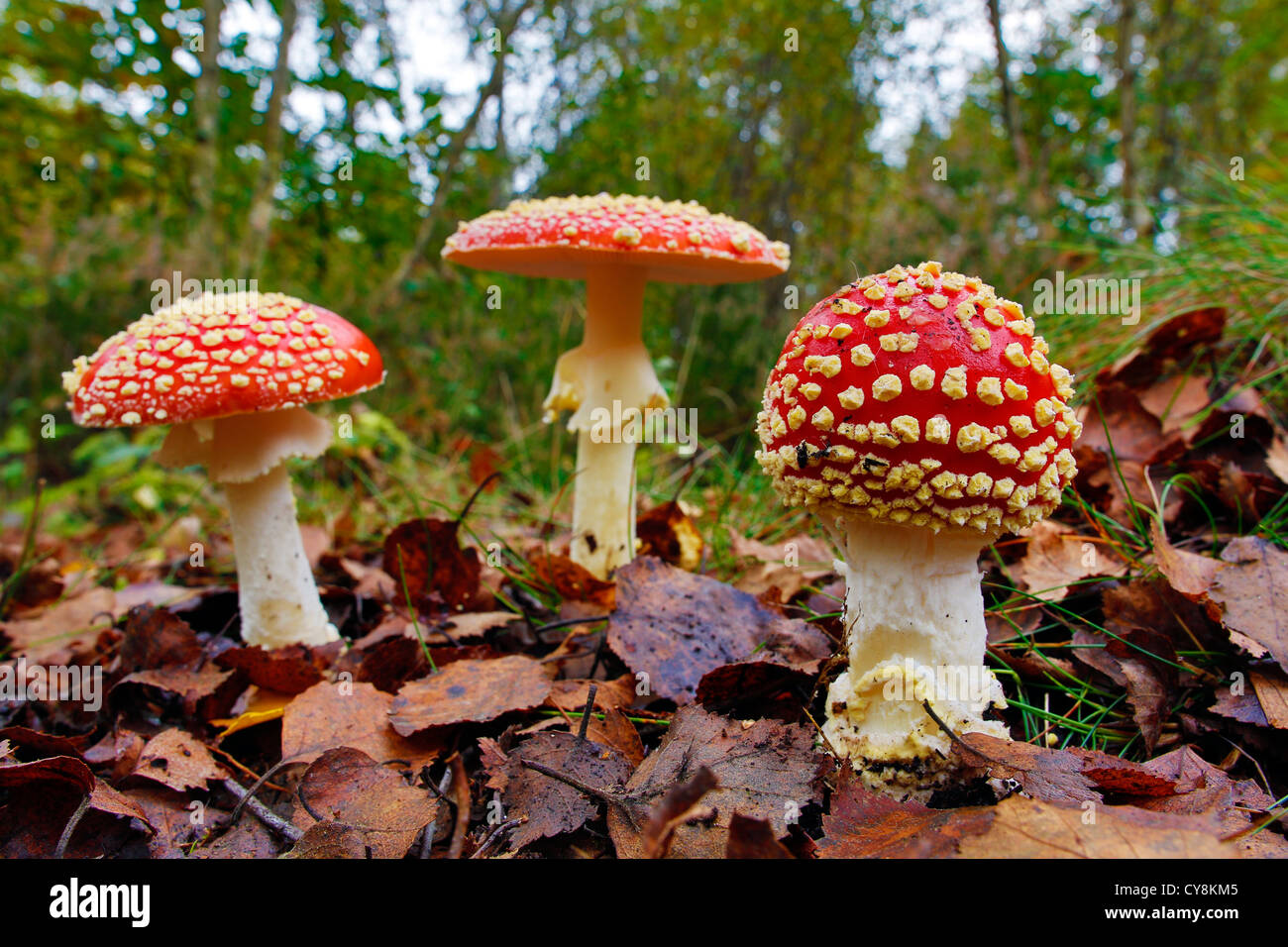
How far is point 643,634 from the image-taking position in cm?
226

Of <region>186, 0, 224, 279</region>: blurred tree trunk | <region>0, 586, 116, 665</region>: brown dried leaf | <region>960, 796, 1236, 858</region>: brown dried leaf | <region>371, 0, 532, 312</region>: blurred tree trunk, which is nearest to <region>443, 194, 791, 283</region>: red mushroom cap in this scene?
<region>960, 796, 1236, 858</region>: brown dried leaf

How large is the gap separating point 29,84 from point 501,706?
12073 mm

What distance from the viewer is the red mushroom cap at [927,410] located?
152 cm

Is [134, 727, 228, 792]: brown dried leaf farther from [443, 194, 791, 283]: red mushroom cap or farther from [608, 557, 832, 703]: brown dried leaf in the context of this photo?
[443, 194, 791, 283]: red mushroom cap

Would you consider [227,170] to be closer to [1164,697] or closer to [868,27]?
[868,27]

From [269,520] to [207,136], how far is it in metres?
4.63

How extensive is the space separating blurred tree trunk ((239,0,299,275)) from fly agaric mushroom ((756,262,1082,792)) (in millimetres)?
5487

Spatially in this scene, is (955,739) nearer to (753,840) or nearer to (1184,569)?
(753,840)

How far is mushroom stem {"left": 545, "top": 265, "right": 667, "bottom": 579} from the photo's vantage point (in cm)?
306

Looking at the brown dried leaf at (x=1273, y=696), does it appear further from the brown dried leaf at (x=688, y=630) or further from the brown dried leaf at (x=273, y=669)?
the brown dried leaf at (x=273, y=669)

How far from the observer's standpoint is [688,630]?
7.56 ft

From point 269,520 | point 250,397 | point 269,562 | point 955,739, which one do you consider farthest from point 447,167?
point 955,739

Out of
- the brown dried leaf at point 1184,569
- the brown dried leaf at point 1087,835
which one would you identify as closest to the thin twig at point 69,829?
the brown dried leaf at point 1087,835

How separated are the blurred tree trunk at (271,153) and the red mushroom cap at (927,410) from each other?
18.1 ft
